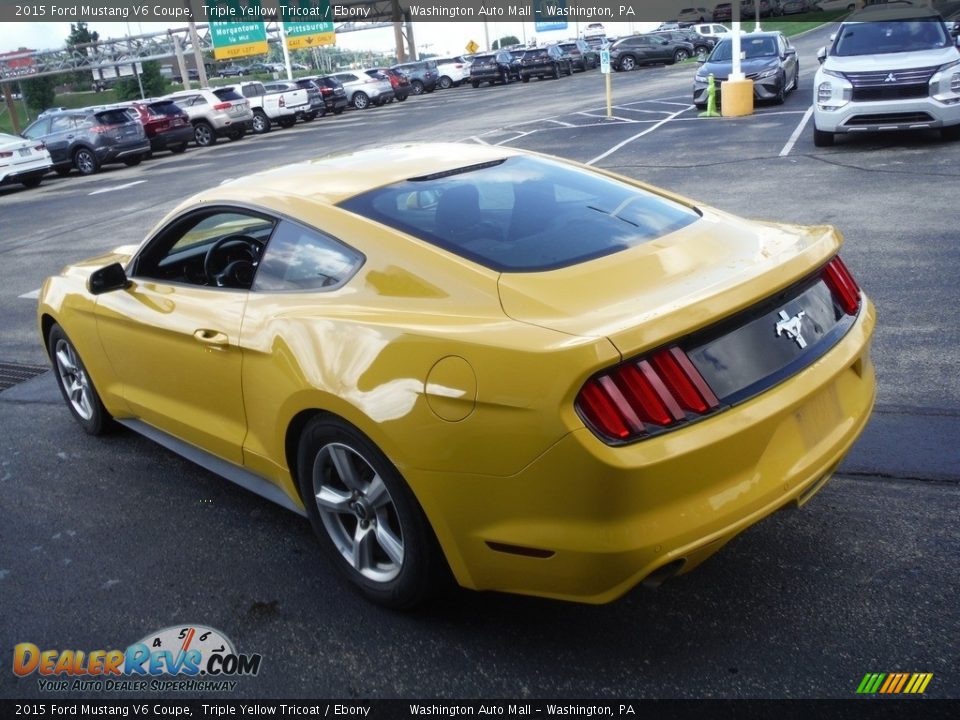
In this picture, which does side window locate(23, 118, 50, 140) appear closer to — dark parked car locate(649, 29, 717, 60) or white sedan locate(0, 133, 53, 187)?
white sedan locate(0, 133, 53, 187)

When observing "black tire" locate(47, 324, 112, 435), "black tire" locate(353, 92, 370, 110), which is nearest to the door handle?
"black tire" locate(47, 324, 112, 435)

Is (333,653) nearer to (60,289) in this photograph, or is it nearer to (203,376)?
(203,376)

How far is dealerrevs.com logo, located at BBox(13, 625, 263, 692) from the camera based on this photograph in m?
3.12

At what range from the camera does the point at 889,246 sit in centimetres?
771

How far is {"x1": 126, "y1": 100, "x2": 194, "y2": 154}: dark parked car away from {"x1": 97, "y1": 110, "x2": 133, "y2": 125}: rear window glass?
2.97 ft

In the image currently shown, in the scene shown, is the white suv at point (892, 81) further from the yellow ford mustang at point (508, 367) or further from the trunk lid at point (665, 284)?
the trunk lid at point (665, 284)

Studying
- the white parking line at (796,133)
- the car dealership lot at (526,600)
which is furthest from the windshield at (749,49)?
the car dealership lot at (526,600)

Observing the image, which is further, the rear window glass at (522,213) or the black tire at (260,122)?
the black tire at (260,122)

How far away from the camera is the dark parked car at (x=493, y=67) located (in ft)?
149

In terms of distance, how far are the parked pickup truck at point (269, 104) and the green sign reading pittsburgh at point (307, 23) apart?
1870 centimetres

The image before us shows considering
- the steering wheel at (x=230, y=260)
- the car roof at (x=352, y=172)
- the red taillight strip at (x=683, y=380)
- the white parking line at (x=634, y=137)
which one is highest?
the car roof at (x=352, y=172)

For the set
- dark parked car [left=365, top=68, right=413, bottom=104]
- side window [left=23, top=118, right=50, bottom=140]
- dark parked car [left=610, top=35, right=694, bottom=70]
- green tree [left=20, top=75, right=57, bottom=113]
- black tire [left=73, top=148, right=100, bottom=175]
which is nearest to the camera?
black tire [left=73, top=148, right=100, bottom=175]

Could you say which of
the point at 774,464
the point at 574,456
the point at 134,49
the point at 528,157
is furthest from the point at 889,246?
the point at 134,49

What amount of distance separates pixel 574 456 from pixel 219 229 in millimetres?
2474
